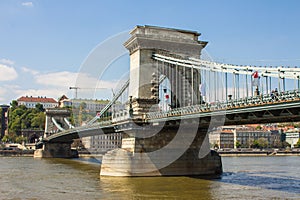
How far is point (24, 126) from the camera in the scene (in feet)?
463

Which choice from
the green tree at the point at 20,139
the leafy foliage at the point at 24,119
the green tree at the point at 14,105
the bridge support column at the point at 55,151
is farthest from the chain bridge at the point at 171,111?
the green tree at the point at 14,105

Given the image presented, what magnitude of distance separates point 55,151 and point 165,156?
57.9 meters

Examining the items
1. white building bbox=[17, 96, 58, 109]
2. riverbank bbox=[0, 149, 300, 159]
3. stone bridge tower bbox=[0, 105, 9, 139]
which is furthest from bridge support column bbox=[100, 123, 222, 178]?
white building bbox=[17, 96, 58, 109]

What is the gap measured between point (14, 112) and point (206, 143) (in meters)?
122

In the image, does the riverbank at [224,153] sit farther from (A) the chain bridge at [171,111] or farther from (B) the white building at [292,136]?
(A) the chain bridge at [171,111]

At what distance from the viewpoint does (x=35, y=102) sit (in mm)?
173375

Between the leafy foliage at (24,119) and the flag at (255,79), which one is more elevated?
the leafy foliage at (24,119)

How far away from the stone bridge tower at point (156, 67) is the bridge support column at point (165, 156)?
3.67 meters

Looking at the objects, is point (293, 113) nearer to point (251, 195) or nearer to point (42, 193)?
point (251, 195)

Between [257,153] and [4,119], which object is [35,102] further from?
[257,153]

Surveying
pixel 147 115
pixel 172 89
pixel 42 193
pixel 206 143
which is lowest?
pixel 42 193

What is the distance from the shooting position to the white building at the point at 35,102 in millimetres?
172375

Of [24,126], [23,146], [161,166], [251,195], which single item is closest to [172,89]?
[161,166]

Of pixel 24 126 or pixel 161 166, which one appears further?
pixel 24 126
